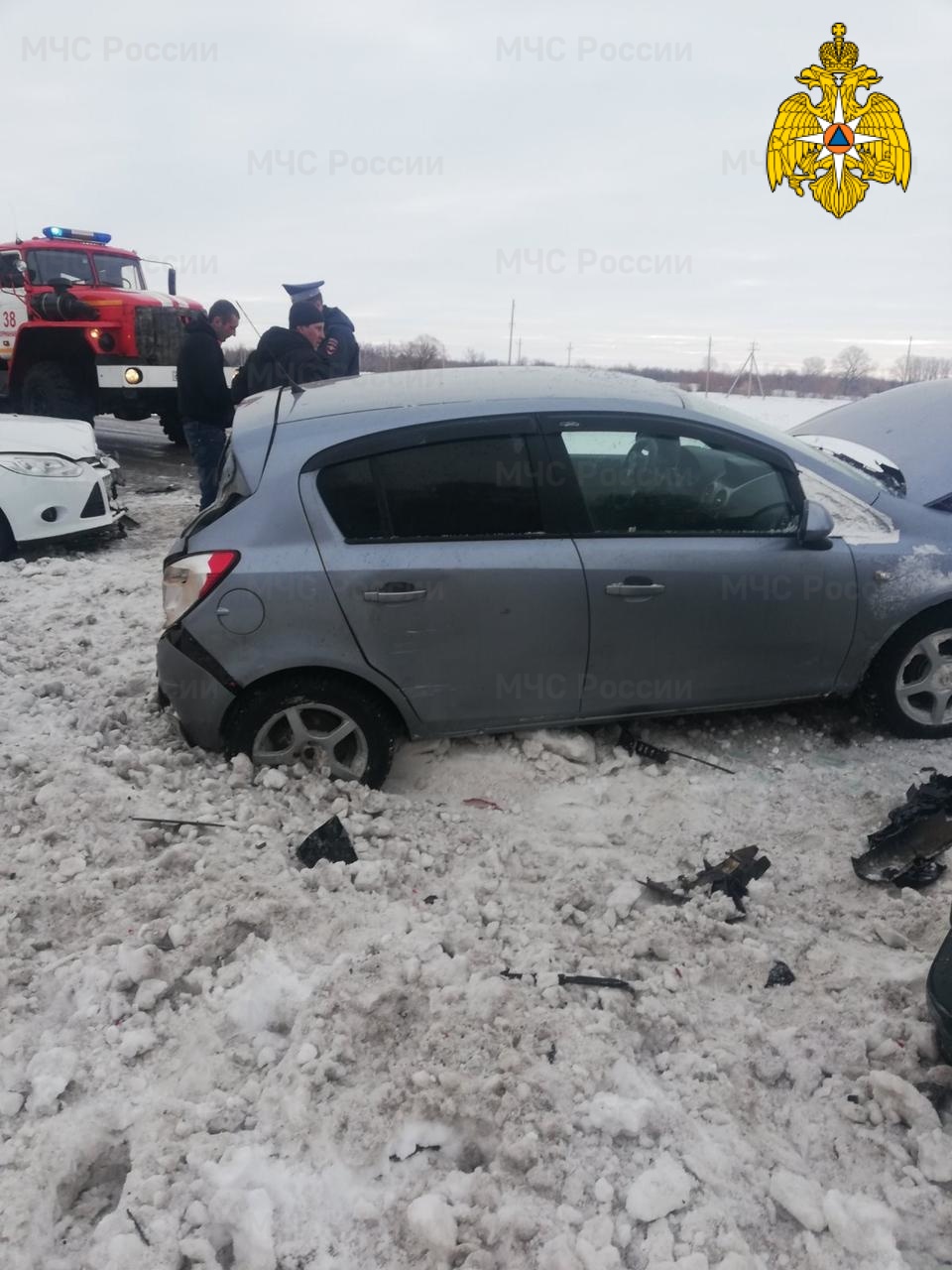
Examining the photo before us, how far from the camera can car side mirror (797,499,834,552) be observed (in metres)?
3.66

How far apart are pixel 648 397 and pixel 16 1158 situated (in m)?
3.44

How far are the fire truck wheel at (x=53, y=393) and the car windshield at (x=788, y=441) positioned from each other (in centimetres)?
935

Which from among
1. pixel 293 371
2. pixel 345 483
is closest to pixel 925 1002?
pixel 345 483

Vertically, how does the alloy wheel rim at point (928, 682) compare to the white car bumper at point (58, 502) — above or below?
below

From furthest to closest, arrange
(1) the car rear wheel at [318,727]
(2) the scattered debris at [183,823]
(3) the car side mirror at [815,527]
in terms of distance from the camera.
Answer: (3) the car side mirror at [815,527] → (1) the car rear wheel at [318,727] → (2) the scattered debris at [183,823]

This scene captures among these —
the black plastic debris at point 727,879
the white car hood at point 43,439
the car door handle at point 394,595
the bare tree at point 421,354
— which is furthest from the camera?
the bare tree at point 421,354

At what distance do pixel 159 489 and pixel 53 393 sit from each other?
2330mm

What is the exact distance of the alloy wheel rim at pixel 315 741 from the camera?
3.56 metres

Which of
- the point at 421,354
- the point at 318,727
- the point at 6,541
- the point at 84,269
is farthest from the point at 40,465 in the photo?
the point at 421,354

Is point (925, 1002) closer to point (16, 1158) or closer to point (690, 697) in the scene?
point (690, 697)

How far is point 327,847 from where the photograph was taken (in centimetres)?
317

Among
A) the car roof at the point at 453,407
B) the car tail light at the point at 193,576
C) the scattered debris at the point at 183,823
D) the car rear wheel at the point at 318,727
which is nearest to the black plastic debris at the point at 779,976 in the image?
the car rear wheel at the point at 318,727

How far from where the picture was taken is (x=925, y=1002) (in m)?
2.40

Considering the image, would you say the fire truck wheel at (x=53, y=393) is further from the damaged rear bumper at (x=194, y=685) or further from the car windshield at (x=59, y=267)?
the damaged rear bumper at (x=194, y=685)
